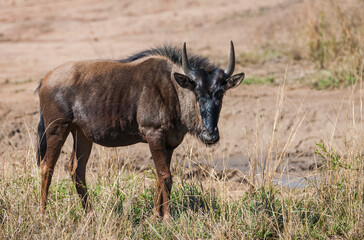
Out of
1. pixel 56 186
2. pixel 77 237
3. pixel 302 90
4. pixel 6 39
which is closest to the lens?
pixel 77 237

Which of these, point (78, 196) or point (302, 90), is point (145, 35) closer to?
point (302, 90)

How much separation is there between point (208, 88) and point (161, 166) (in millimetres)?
830

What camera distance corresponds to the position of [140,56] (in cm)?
626

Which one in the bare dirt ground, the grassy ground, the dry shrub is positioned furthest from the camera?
the dry shrub

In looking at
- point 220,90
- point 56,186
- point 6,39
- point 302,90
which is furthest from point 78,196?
point 6,39

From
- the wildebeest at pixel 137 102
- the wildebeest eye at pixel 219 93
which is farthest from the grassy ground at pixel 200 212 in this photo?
the wildebeest eye at pixel 219 93

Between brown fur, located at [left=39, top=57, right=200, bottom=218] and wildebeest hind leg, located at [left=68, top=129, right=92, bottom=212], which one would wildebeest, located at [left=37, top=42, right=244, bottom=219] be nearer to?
brown fur, located at [left=39, top=57, right=200, bottom=218]

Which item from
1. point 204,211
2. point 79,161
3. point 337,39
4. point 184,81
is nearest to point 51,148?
point 79,161

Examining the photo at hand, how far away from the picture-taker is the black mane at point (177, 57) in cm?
600

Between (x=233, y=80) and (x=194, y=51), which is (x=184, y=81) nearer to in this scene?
(x=233, y=80)

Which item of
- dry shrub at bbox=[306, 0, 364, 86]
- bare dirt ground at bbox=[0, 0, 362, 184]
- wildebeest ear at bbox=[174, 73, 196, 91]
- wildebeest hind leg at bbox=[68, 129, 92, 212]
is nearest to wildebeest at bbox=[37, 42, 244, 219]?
wildebeest ear at bbox=[174, 73, 196, 91]

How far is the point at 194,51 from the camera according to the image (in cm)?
1370

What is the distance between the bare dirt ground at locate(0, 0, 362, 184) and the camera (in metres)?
9.35

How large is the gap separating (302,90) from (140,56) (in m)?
5.52
